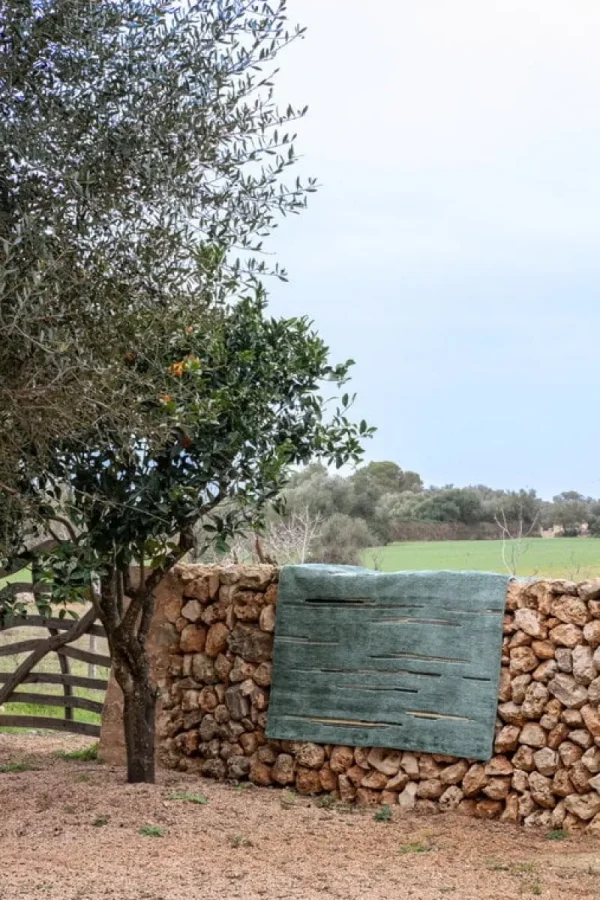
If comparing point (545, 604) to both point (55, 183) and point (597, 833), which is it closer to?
point (597, 833)

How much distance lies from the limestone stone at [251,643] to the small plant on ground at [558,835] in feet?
8.61

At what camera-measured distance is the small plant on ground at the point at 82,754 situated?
390 inches

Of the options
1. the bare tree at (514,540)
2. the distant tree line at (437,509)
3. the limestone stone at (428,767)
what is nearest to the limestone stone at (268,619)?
the limestone stone at (428,767)

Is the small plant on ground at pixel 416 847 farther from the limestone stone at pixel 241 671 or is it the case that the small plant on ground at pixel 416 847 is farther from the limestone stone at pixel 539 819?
the limestone stone at pixel 241 671

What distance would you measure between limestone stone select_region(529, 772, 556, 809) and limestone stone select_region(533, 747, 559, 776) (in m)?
0.05

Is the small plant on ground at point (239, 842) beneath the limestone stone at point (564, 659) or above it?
beneath

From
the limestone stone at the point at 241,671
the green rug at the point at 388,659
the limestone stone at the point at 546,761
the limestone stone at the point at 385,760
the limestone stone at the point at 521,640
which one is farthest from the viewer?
the limestone stone at the point at 241,671

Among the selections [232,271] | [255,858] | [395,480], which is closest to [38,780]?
[255,858]

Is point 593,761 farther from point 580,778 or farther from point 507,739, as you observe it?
point 507,739

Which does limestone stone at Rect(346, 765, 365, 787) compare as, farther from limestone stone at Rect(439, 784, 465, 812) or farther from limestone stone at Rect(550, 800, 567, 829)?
limestone stone at Rect(550, 800, 567, 829)

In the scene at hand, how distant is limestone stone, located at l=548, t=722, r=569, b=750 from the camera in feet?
25.3

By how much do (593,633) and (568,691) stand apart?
44 centimetres

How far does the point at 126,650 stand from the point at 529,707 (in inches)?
119

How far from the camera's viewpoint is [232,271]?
21.6 ft
